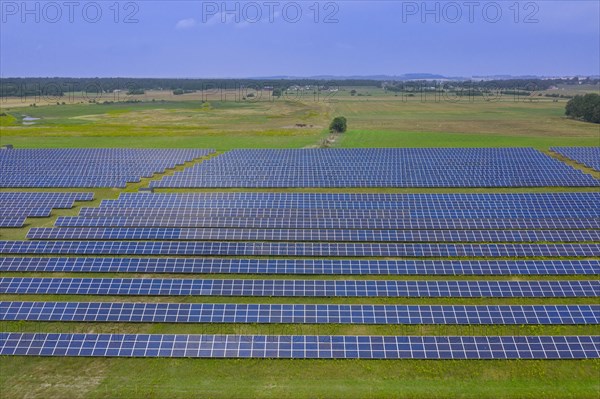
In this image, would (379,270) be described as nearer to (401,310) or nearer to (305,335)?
(401,310)

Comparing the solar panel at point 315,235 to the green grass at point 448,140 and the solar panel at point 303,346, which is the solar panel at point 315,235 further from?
the green grass at point 448,140

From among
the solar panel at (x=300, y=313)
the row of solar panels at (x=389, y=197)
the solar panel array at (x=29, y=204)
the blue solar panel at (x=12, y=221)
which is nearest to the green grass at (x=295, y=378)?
the solar panel at (x=300, y=313)

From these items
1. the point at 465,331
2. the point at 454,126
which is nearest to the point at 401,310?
the point at 465,331

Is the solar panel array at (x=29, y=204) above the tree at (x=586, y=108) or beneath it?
beneath

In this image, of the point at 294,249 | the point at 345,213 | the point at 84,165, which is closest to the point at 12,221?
the point at 84,165

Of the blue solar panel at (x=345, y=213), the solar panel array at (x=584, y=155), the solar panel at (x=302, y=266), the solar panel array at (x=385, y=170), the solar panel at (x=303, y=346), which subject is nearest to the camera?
the solar panel at (x=303, y=346)

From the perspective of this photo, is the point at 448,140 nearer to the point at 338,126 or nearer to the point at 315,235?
the point at 338,126
